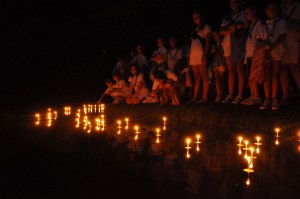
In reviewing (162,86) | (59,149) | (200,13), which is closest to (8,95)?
(162,86)

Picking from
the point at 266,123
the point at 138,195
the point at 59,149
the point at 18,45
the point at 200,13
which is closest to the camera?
the point at 138,195

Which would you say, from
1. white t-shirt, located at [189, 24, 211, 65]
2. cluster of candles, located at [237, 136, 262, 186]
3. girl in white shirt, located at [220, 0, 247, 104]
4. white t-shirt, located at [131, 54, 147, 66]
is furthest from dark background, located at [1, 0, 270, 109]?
cluster of candles, located at [237, 136, 262, 186]

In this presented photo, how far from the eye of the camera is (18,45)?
71.8 feet

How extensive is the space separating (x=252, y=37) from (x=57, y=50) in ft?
53.0

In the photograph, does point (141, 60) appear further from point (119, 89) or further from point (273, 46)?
point (273, 46)

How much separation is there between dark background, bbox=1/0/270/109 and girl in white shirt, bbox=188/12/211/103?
904 cm

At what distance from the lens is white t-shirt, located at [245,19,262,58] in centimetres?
893

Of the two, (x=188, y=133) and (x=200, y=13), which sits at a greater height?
(x=200, y=13)

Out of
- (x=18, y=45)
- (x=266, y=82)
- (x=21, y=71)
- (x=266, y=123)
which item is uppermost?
(x=18, y=45)

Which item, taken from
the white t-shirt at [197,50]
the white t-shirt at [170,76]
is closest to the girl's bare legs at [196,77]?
the white t-shirt at [197,50]

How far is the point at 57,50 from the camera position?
23.1m

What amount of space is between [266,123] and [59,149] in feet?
13.3

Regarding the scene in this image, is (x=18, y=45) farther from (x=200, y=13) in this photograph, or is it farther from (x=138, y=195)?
(x=138, y=195)

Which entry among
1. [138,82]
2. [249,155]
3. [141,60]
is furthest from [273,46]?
[141,60]
